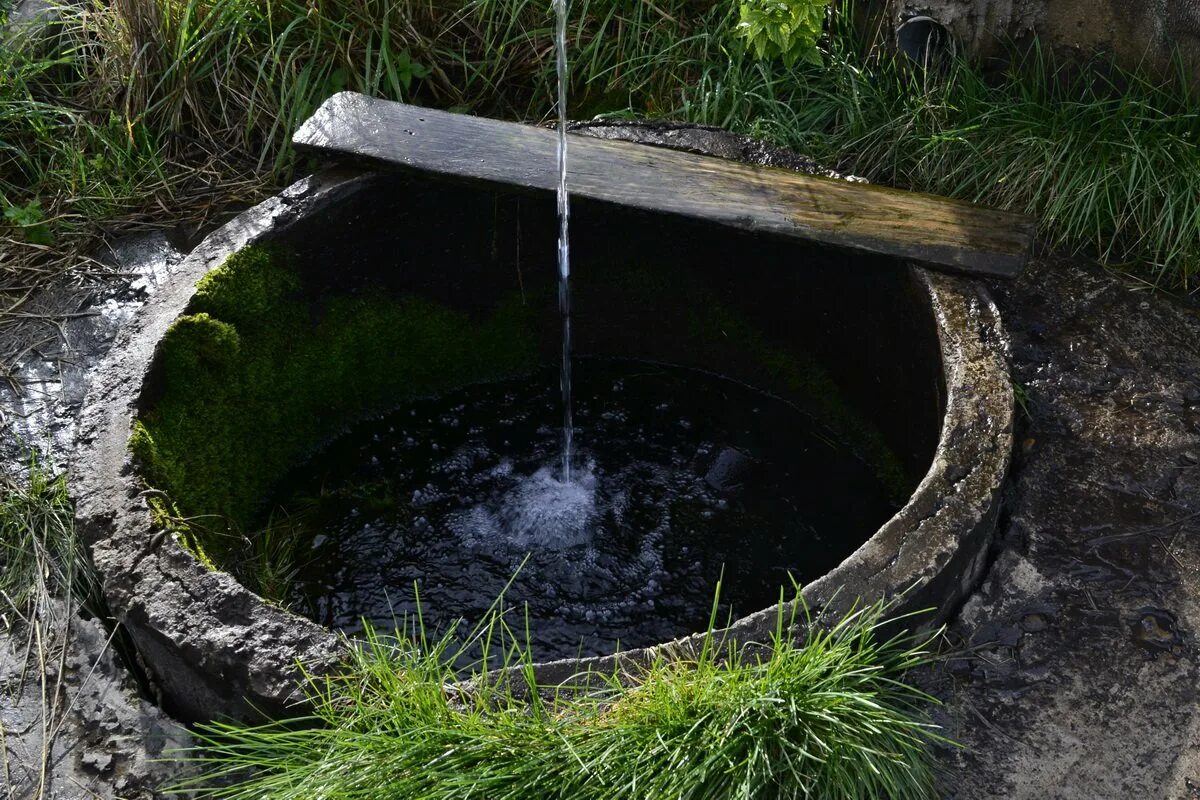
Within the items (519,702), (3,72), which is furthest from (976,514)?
(3,72)

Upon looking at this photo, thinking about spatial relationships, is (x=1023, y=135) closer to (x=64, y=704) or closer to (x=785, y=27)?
(x=785, y=27)

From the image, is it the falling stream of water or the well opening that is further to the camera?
the falling stream of water

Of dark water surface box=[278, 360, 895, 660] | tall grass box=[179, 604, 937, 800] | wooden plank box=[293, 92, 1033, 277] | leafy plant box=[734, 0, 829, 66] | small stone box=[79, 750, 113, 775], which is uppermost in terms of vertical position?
leafy plant box=[734, 0, 829, 66]

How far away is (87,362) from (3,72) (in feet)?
4.40

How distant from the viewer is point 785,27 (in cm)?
400

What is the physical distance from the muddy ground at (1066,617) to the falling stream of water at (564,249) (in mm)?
1293

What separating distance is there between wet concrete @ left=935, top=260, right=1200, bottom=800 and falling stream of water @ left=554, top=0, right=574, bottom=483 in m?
1.29

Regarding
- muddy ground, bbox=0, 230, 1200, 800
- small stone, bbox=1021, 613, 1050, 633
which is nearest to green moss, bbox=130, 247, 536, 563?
muddy ground, bbox=0, 230, 1200, 800

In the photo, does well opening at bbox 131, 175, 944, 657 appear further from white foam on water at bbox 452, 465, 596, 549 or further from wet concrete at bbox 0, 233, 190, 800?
wet concrete at bbox 0, 233, 190, 800

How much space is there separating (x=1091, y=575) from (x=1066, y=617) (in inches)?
5.6

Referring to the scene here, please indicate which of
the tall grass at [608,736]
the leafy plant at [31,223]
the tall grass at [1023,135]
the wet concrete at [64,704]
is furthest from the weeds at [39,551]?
the tall grass at [1023,135]

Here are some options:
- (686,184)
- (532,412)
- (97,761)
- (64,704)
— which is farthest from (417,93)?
(97,761)

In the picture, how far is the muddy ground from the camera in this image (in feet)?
8.41

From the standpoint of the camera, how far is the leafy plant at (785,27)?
402 cm
